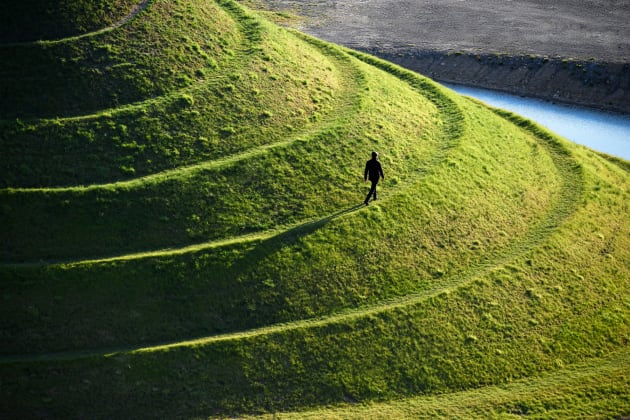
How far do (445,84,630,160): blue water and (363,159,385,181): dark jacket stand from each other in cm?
2783

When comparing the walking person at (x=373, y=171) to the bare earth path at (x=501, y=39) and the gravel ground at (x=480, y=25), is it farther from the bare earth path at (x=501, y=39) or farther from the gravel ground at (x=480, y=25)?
the gravel ground at (x=480, y=25)

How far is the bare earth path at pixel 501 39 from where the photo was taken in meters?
68.4

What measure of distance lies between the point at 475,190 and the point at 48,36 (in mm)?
27364

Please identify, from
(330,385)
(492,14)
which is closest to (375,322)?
(330,385)

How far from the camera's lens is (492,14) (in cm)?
8675

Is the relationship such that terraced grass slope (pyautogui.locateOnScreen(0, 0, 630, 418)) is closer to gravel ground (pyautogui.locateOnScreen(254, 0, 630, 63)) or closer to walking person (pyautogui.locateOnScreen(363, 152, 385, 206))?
walking person (pyautogui.locateOnScreen(363, 152, 385, 206))

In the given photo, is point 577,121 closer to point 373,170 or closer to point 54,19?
point 373,170

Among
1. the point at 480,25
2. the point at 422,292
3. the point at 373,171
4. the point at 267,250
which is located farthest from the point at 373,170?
the point at 480,25

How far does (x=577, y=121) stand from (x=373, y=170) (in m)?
33.9

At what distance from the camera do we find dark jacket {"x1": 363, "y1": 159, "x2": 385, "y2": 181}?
3653cm

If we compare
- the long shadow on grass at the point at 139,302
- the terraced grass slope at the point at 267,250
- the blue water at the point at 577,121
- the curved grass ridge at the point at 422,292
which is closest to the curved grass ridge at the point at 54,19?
the terraced grass slope at the point at 267,250

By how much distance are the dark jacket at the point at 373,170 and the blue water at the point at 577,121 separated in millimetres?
27834

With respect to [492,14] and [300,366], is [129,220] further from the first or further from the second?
[492,14]

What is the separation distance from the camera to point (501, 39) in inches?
3078
